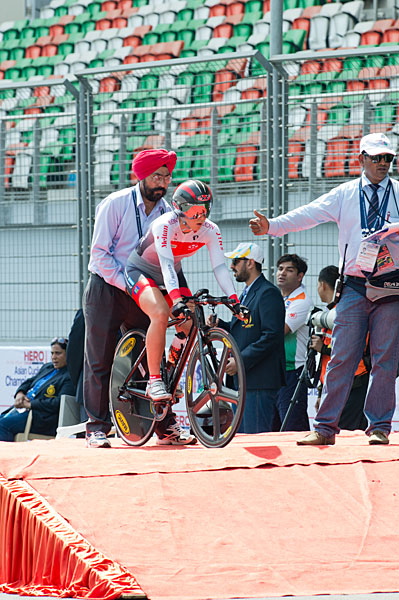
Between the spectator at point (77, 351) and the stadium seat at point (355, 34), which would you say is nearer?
the spectator at point (77, 351)

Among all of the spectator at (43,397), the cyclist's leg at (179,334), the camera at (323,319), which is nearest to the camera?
the cyclist's leg at (179,334)

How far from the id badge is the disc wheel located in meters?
1.44

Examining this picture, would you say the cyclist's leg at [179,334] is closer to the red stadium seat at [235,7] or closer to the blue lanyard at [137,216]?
the blue lanyard at [137,216]

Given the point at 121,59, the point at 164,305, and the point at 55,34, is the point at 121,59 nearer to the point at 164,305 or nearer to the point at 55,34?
the point at 55,34

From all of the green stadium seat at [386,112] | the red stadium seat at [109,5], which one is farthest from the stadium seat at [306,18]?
the green stadium seat at [386,112]

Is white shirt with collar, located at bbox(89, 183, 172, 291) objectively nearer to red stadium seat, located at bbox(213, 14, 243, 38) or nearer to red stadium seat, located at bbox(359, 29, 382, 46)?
red stadium seat, located at bbox(359, 29, 382, 46)

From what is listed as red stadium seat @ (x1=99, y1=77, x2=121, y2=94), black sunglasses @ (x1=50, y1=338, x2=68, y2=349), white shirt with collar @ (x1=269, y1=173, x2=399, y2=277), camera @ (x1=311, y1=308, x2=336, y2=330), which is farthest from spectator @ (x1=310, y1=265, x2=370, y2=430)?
red stadium seat @ (x1=99, y1=77, x2=121, y2=94)

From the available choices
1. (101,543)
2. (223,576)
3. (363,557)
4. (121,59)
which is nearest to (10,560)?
(101,543)

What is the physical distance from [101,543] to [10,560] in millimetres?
843

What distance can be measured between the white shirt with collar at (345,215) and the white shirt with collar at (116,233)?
34.7 inches

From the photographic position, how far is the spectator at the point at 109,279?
613cm

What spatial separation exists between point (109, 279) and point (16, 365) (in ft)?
→ 13.2

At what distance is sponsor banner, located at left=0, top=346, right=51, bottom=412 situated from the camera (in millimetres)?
9789

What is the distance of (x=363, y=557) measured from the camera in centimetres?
395
